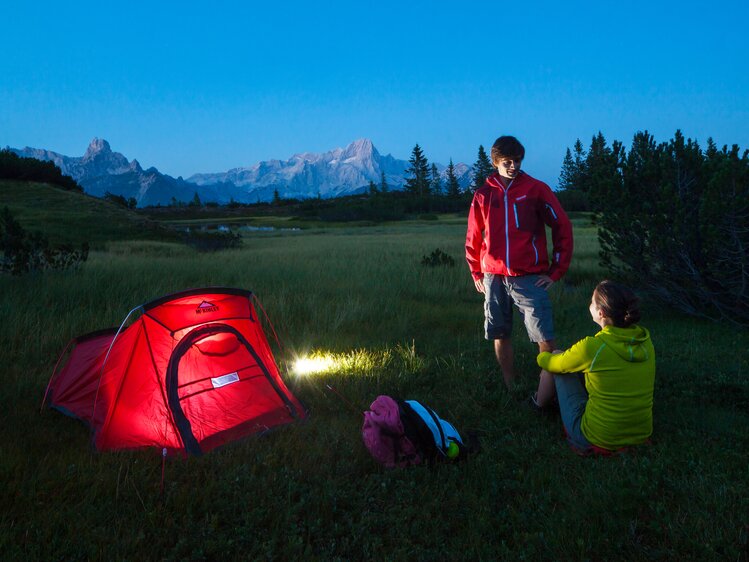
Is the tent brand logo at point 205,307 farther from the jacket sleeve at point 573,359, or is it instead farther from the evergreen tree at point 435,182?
the evergreen tree at point 435,182

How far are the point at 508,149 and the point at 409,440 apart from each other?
274cm

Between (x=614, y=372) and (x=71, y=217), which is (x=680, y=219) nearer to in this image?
(x=614, y=372)

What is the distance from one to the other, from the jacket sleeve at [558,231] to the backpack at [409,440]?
1.87m

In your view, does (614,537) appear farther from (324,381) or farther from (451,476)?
(324,381)

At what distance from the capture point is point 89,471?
11.3 feet

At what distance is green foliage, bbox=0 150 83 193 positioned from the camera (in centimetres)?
4331

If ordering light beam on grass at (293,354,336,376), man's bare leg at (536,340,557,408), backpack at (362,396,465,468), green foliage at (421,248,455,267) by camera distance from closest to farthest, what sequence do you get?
backpack at (362,396,465,468), man's bare leg at (536,340,557,408), light beam on grass at (293,354,336,376), green foliage at (421,248,455,267)

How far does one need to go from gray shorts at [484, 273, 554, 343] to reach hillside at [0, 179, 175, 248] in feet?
71.8

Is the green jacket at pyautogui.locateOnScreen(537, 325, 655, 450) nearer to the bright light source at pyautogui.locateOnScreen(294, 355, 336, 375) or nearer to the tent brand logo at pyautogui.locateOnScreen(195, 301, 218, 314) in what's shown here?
the bright light source at pyautogui.locateOnScreen(294, 355, 336, 375)

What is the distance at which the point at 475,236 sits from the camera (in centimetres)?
498

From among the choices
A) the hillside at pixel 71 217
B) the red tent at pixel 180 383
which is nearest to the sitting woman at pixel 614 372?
the red tent at pixel 180 383

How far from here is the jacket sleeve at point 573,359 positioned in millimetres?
3540

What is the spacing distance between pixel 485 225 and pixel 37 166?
54813 mm

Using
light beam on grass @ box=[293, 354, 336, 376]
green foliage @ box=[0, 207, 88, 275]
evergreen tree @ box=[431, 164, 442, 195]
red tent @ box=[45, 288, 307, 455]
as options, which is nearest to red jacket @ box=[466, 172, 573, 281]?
light beam on grass @ box=[293, 354, 336, 376]
